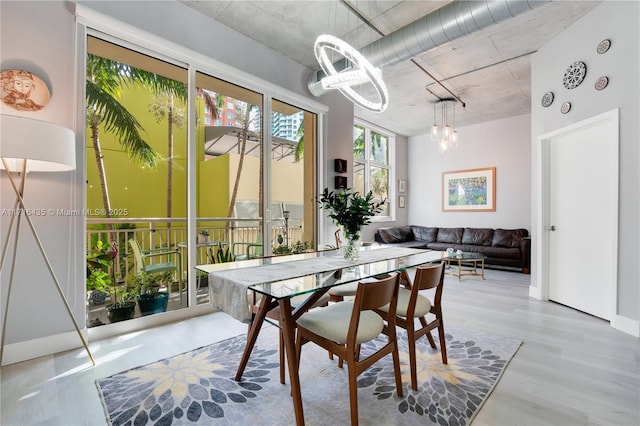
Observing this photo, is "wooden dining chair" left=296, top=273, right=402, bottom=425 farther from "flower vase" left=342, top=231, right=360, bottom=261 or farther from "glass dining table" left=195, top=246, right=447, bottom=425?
"flower vase" left=342, top=231, right=360, bottom=261

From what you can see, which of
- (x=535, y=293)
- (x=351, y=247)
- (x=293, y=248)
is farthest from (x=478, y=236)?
(x=351, y=247)

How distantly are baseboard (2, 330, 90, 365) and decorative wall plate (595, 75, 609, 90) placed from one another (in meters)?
5.13

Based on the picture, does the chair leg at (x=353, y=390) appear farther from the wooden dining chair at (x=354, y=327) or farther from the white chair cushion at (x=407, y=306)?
the white chair cushion at (x=407, y=306)

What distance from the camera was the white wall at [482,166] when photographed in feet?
20.2

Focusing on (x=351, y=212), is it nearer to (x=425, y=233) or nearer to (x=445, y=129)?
(x=445, y=129)

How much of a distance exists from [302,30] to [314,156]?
1.71m

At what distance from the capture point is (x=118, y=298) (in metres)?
2.96

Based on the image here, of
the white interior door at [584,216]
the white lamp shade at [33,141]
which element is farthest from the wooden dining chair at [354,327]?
the white interior door at [584,216]

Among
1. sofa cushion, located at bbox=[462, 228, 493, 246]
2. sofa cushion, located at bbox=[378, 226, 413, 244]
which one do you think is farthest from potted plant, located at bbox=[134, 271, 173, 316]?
sofa cushion, located at bbox=[462, 228, 493, 246]

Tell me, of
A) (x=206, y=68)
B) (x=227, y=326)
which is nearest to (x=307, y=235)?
(x=227, y=326)

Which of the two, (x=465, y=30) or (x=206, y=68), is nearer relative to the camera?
(x=465, y=30)

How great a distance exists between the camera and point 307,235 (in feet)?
15.4

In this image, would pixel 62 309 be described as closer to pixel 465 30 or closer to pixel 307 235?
pixel 307 235

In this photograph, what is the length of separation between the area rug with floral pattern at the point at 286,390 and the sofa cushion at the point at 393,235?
14.1ft
